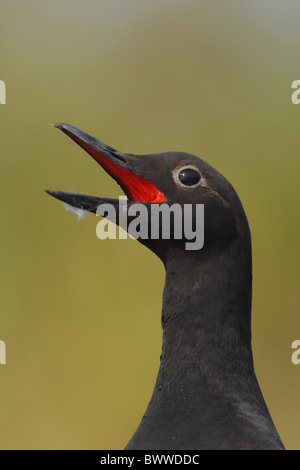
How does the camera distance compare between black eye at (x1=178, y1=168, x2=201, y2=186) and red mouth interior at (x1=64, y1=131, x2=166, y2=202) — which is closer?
black eye at (x1=178, y1=168, x2=201, y2=186)

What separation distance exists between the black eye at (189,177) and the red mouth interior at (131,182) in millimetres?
180

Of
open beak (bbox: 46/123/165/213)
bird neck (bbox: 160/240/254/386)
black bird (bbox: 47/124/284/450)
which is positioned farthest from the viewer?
open beak (bbox: 46/123/165/213)

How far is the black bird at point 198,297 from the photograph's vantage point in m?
4.18

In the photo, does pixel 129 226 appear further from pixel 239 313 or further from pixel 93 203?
pixel 239 313

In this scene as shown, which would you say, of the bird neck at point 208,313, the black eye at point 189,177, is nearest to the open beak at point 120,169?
the black eye at point 189,177

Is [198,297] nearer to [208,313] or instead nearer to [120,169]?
[208,313]

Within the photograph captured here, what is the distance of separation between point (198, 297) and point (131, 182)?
2.47 ft

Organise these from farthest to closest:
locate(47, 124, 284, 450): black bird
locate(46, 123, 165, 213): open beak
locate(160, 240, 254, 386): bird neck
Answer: locate(46, 123, 165, 213): open beak < locate(160, 240, 254, 386): bird neck < locate(47, 124, 284, 450): black bird

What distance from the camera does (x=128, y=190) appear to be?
15.3 ft

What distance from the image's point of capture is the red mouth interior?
4.57 m

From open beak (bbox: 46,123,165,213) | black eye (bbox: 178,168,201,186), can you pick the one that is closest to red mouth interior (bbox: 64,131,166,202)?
open beak (bbox: 46,123,165,213)

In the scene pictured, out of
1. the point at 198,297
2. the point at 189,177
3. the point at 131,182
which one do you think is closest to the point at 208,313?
the point at 198,297

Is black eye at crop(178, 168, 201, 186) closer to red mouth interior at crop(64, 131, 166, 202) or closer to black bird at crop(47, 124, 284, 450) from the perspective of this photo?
black bird at crop(47, 124, 284, 450)
